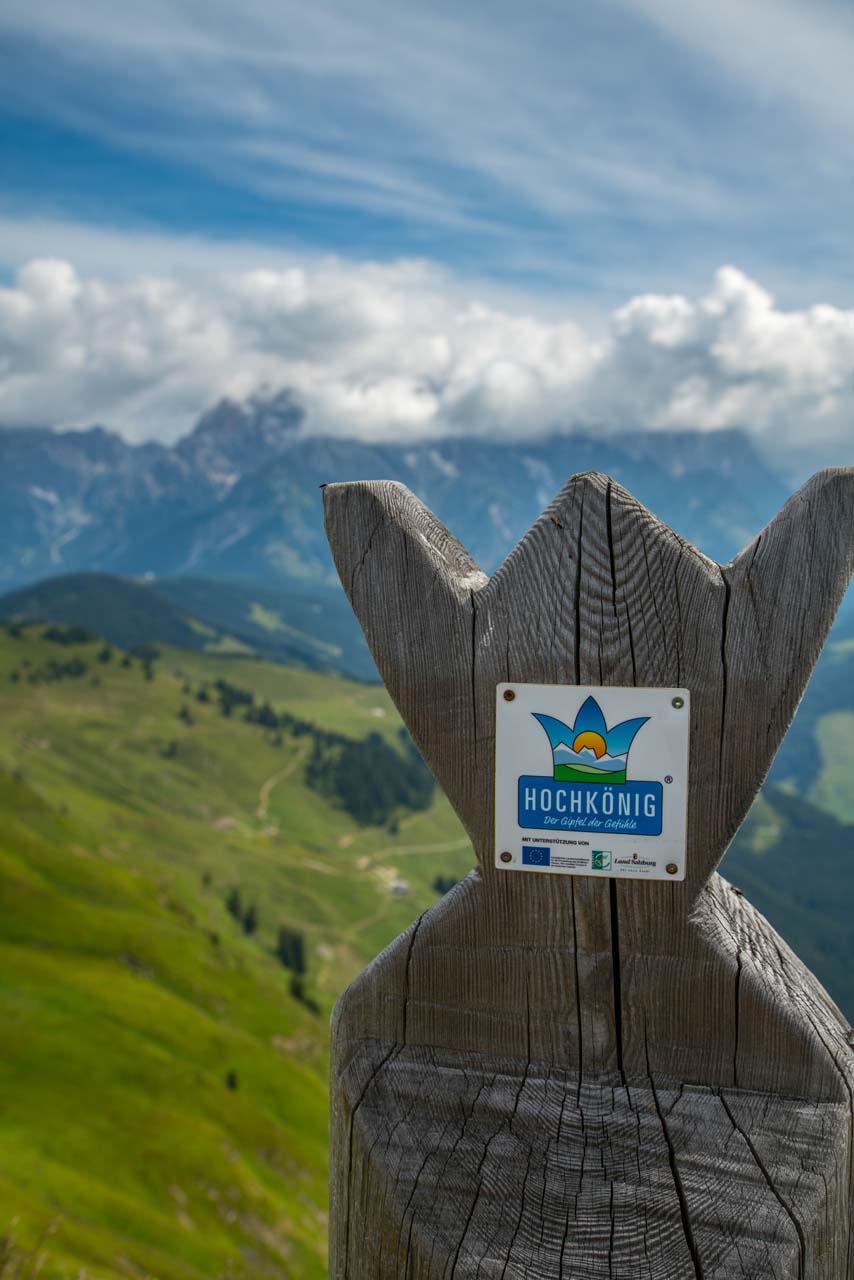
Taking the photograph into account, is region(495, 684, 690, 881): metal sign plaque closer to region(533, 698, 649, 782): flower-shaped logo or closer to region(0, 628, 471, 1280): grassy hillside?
region(533, 698, 649, 782): flower-shaped logo

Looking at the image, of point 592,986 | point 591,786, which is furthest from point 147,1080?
point 591,786

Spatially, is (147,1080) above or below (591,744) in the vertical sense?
below

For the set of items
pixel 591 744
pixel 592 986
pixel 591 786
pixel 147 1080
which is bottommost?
pixel 147 1080

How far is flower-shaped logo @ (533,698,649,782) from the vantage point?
11.2ft

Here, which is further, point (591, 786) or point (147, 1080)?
point (147, 1080)

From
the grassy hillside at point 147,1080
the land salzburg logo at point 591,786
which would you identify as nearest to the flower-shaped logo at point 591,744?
the land salzburg logo at point 591,786

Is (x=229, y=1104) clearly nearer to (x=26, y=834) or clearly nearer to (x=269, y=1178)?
(x=269, y=1178)

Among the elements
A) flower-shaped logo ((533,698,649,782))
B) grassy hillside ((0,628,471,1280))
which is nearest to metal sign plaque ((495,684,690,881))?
flower-shaped logo ((533,698,649,782))

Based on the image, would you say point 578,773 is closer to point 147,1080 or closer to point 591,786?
point 591,786

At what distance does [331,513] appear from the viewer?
149 inches

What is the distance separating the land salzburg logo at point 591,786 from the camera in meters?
3.42

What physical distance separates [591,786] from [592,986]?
682mm

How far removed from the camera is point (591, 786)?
3.49 metres

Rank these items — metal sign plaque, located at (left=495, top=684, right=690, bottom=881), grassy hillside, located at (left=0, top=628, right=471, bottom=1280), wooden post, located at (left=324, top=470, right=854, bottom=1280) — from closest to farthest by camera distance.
Answer: wooden post, located at (left=324, top=470, right=854, bottom=1280)
metal sign plaque, located at (left=495, top=684, right=690, bottom=881)
grassy hillside, located at (left=0, top=628, right=471, bottom=1280)
